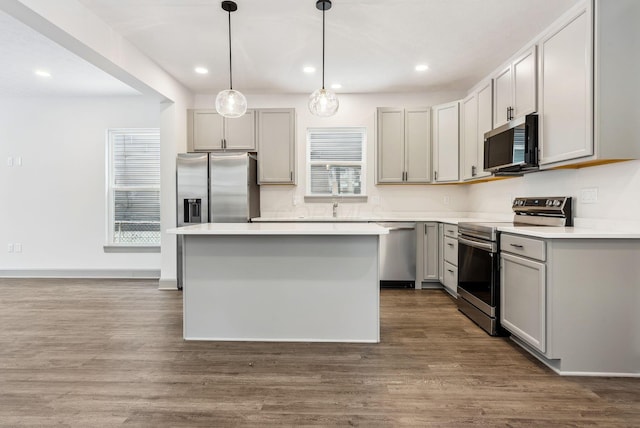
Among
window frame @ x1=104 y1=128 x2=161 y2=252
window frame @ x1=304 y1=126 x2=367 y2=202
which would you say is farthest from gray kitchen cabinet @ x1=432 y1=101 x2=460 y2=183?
window frame @ x1=104 y1=128 x2=161 y2=252

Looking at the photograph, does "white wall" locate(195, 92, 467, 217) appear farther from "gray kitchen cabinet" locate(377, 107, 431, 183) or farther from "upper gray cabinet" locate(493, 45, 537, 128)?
"upper gray cabinet" locate(493, 45, 537, 128)

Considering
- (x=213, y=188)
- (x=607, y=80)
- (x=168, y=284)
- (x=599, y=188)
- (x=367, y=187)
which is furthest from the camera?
(x=367, y=187)

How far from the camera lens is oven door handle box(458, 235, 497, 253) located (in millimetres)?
2773

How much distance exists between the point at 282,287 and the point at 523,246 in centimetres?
174

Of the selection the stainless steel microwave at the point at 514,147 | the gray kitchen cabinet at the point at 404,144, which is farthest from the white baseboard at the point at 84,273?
the stainless steel microwave at the point at 514,147

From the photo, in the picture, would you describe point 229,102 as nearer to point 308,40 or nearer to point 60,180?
point 308,40

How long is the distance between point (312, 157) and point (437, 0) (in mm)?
2650

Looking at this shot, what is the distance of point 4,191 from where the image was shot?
5.09 metres

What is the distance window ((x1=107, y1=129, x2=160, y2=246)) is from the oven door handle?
13.7 ft

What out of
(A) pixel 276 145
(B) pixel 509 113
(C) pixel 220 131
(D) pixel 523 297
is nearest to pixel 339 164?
(A) pixel 276 145

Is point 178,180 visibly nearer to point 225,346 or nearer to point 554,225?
point 225,346

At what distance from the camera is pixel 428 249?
4.29 metres

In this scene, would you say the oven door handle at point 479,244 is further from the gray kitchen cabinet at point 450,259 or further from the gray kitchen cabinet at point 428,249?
the gray kitchen cabinet at point 428,249

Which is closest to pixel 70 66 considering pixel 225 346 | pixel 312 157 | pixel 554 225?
pixel 312 157
